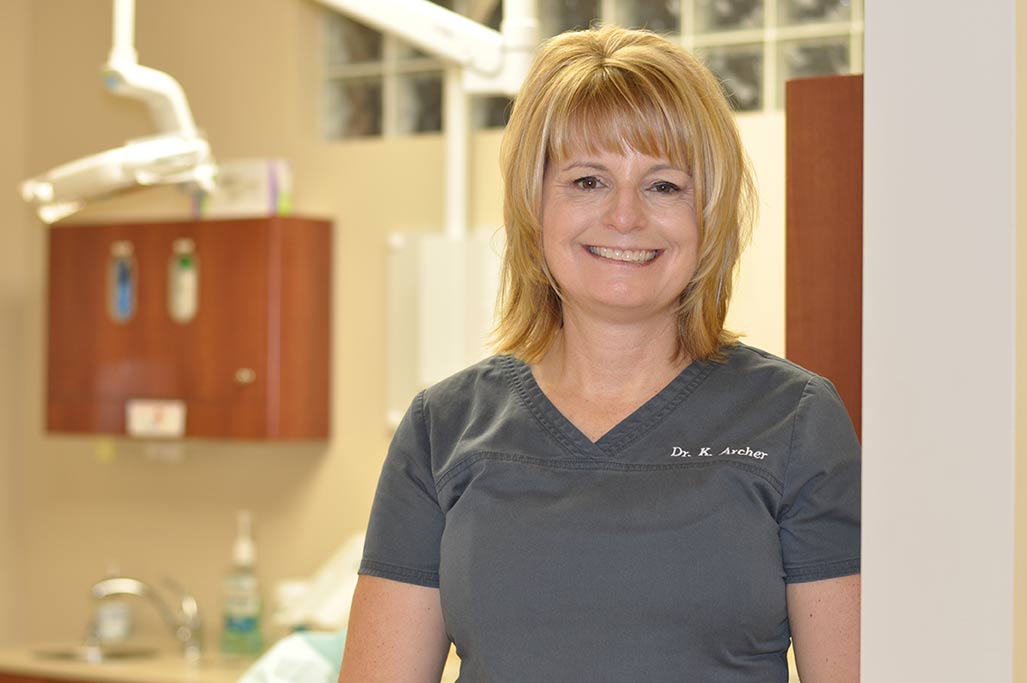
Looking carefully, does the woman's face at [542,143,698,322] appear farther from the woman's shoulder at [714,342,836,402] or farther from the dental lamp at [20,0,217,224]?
the dental lamp at [20,0,217,224]

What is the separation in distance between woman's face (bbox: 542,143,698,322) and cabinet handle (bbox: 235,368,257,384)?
2409 millimetres

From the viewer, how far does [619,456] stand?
4.56ft

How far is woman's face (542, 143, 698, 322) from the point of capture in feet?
4.54

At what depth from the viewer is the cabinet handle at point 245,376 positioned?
3723 millimetres

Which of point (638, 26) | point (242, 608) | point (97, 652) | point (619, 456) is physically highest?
point (638, 26)

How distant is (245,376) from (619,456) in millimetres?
2468

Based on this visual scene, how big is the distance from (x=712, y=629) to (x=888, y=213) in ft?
1.79

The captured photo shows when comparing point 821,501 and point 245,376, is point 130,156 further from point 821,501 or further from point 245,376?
point 821,501

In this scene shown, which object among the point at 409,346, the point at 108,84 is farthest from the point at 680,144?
the point at 409,346

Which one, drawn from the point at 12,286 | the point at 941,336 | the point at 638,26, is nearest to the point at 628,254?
the point at 941,336

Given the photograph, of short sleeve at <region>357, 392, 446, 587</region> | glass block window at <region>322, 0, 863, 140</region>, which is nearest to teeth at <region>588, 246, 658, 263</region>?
short sleeve at <region>357, 392, 446, 587</region>

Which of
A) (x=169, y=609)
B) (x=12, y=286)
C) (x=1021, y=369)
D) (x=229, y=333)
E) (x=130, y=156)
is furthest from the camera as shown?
(x=12, y=286)

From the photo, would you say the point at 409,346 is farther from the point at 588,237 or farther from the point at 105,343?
the point at 588,237

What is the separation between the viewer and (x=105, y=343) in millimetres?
3949
